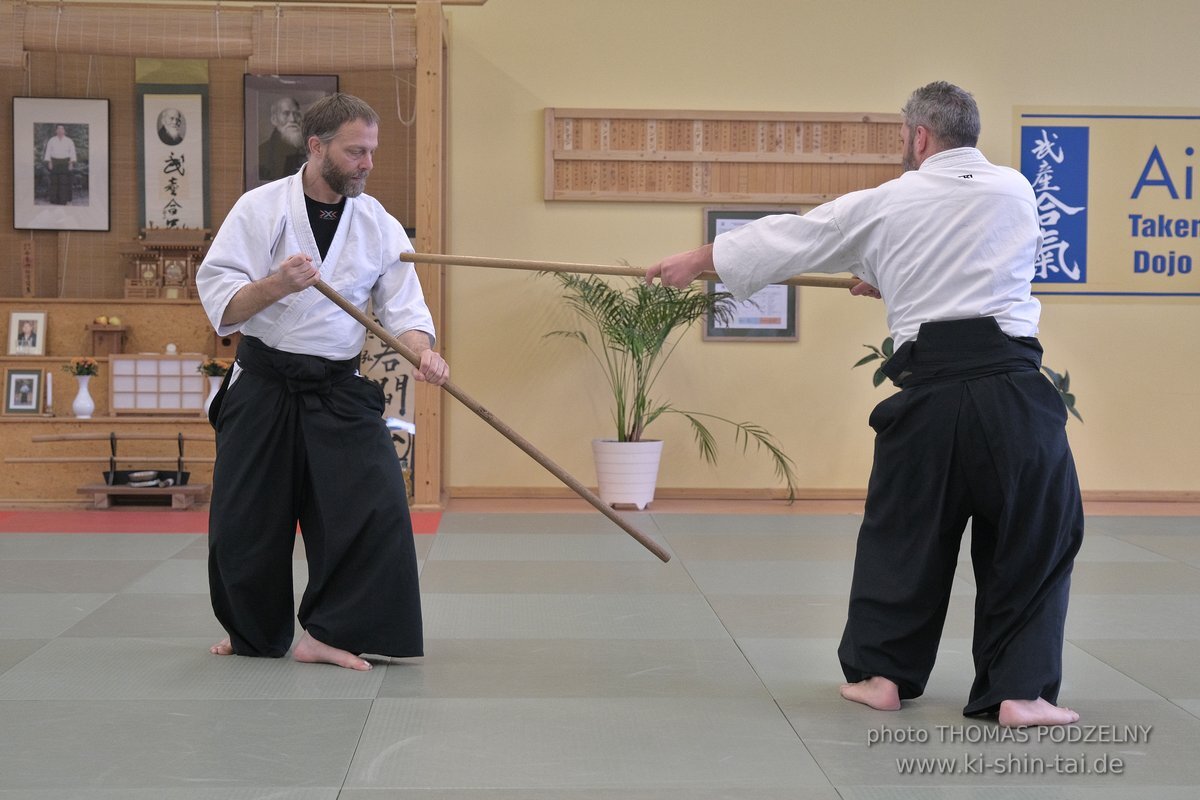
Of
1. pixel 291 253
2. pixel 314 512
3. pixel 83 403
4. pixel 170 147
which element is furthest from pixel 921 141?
pixel 170 147

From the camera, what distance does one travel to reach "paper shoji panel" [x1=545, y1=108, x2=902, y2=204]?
21.4 feet

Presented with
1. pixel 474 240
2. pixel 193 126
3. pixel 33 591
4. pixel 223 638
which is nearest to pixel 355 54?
pixel 474 240

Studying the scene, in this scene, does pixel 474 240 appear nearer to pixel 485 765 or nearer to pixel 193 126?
pixel 193 126

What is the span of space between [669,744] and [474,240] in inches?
172

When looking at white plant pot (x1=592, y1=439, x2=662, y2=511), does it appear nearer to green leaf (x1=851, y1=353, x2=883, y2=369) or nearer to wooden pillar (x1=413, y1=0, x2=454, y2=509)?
wooden pillar (x1=413, y1=0, x2=454, y2=509)

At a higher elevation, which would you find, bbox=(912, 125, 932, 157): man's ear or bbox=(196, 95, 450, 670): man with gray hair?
bbox=(912, 125, 932, 157): man's ear

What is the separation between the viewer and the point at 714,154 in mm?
6551

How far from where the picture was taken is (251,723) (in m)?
2.67

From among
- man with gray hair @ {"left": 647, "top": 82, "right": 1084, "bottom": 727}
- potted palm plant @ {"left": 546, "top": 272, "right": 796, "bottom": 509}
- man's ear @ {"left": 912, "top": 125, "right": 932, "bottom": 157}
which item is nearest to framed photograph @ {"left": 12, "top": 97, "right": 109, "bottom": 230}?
potted palm plant @ {"left": 546, "top": 272, "right": 796, "bottom": 509}

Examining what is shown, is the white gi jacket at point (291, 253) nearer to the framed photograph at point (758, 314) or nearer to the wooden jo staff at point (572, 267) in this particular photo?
the wooden jo staff at point (572, 267)

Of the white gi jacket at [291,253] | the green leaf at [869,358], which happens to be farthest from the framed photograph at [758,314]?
the white gi jacket at [291,253]

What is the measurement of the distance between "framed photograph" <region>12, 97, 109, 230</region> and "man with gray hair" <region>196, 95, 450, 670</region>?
4364 mm

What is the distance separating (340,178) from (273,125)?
410 centimetres

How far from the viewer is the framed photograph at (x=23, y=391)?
20.3 feet
